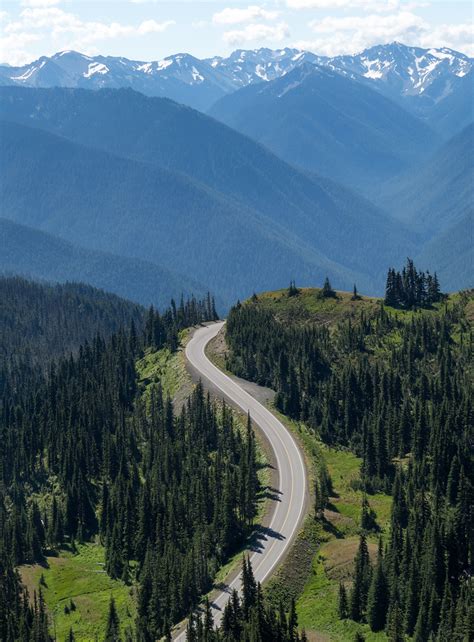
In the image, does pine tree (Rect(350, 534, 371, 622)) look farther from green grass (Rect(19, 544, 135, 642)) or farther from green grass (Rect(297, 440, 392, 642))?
green grass (Rect(19, 544, 135, 642))

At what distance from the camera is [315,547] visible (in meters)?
140

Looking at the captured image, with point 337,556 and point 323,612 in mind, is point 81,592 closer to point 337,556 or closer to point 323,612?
point 337,556

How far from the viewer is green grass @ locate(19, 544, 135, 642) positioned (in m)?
137

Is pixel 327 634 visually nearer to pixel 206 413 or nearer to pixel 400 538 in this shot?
pixel 400 538

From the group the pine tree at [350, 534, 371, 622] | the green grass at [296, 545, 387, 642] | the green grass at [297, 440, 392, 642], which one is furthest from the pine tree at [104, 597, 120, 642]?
the pine tree at [350, 534, 371, 622]

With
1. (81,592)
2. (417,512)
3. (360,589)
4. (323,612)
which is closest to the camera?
(360,589)

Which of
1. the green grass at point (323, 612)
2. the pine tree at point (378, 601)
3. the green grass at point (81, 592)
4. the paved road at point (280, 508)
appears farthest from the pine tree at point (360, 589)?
the green grass at point (81, 592)

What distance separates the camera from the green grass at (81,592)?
137m

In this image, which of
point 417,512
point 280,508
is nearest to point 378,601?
point 417,512

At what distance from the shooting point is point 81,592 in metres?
149

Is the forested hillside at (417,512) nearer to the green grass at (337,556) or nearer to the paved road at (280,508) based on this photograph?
the green grass at (337,556)

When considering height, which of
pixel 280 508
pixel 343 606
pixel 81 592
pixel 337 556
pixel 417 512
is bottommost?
pixel 81 592

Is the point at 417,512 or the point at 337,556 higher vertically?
the point at 417,512

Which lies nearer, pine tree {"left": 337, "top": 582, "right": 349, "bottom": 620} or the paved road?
pine tree {"left": 337, "top": 582, "right": 349, "bottom": 620}
